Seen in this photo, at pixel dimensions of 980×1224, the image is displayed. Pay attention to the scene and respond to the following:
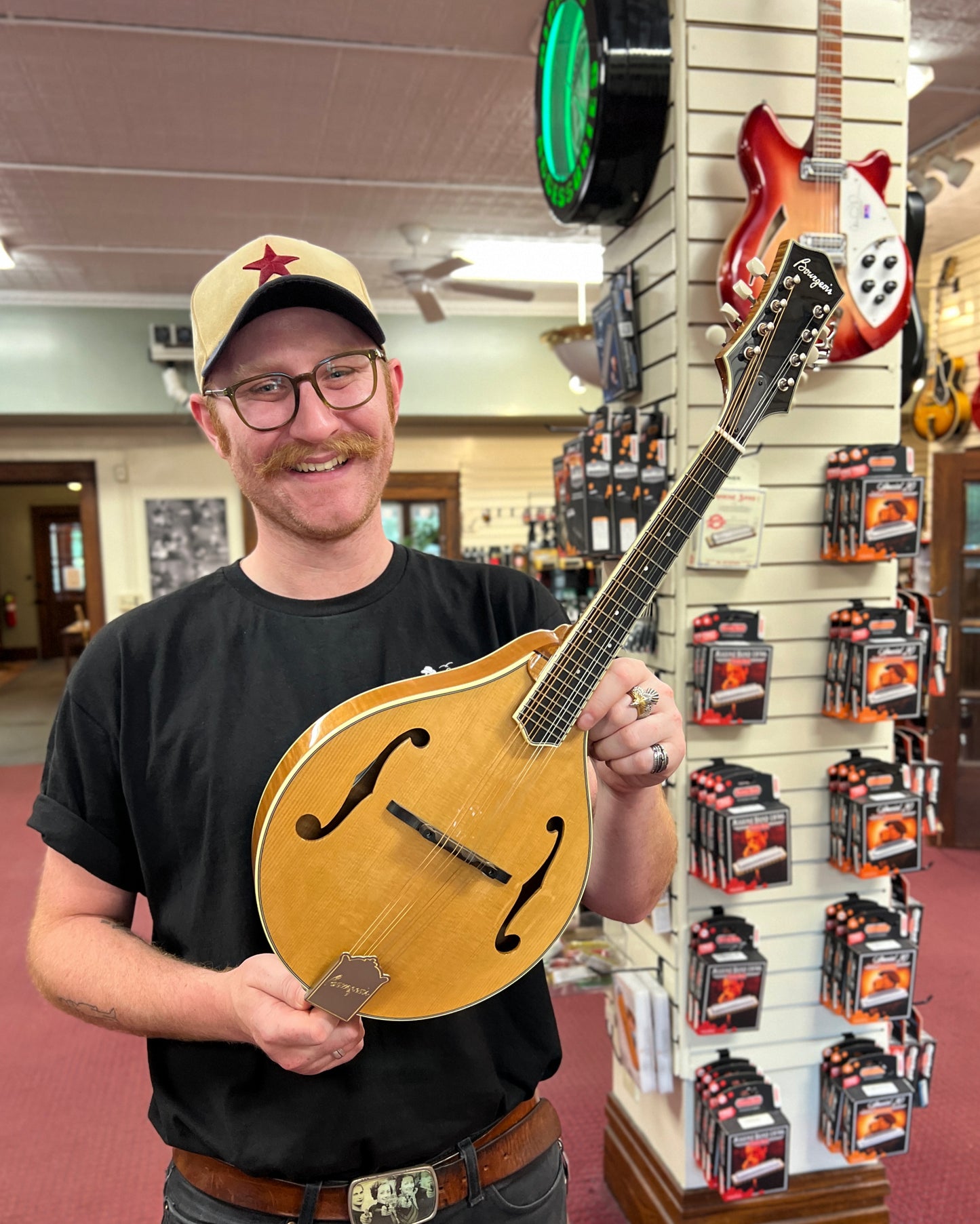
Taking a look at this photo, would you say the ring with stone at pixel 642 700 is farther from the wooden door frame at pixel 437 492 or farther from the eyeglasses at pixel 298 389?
the wooden door frame at pixel 437 492

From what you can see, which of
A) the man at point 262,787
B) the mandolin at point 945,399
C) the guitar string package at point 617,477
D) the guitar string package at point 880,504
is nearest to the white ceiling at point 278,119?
the mandolin at point 945,399

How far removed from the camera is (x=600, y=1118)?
2846 millimetres

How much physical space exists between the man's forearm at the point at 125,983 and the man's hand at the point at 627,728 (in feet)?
1.57

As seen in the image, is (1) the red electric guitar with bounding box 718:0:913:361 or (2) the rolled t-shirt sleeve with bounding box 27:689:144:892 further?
(1) the red electric guitar with bounding box 718:0:913:361

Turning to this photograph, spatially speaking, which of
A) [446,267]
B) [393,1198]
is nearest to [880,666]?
[393,1198]

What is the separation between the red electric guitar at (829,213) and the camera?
188 cm

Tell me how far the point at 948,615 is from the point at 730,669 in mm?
3711

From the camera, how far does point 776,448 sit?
210 cm

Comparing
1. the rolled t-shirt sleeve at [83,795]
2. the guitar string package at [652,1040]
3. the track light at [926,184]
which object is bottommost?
the guitar string package at [652,1040]

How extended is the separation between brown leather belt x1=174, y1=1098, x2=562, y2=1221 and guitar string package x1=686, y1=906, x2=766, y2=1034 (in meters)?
1.04

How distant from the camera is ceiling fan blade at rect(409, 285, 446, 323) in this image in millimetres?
5766

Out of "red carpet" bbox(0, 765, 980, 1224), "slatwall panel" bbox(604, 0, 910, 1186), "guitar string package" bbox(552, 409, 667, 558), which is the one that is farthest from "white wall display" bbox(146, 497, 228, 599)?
"slatwall panel" bbox(604, 0, 910, 1186)

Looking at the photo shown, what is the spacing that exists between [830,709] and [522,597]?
1259 millimetres

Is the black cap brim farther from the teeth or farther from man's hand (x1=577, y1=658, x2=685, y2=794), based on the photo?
man's hand (x1=577, y1=658, x2=685, y2=794)
